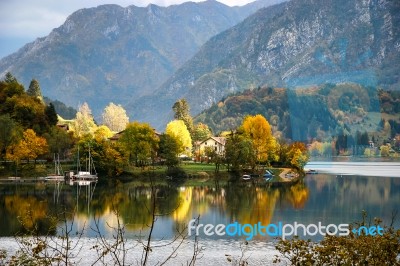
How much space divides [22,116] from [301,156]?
141 ft

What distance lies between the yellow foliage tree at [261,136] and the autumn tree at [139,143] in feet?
47.4

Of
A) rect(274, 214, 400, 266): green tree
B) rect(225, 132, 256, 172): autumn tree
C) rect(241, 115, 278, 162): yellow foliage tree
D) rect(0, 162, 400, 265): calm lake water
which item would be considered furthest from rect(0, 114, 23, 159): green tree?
rect(274, 214, 400, 266): green tree

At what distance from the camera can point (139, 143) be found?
85.9 metres

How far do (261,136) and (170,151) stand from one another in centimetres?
1621

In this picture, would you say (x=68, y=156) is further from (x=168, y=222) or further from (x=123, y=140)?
(x=168, y=222)

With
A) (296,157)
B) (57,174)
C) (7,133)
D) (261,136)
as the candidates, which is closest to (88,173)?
(57,174)

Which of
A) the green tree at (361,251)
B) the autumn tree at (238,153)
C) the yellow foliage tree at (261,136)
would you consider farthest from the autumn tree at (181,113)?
the green tree at (361,251)

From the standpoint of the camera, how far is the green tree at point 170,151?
82.1m

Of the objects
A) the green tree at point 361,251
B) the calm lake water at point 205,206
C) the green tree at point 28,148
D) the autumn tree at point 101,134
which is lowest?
the calm lake water at point 205,206

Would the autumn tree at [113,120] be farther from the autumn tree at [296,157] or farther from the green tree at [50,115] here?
the autumn tree at [296,157]

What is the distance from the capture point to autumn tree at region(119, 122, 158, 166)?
84688mm

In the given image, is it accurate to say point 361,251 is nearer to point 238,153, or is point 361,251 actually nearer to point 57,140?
point 238,153

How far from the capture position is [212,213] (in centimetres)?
4466

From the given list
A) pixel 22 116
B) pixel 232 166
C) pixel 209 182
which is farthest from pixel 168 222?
pixel 22 116
